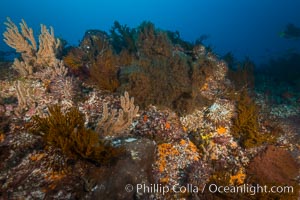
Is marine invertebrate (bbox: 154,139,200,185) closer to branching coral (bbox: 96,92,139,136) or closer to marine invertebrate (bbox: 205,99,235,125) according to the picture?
branching coral (bbox: 96,92,139,136)

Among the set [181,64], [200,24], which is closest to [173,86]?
[181,64]

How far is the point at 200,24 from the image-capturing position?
103m

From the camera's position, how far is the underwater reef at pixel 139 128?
14.2ft

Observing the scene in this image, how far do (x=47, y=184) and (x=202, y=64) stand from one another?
568 cm

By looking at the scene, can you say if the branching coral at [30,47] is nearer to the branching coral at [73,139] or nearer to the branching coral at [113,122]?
the branching coral at [113,122]

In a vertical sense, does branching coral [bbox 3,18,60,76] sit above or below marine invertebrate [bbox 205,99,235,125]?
above

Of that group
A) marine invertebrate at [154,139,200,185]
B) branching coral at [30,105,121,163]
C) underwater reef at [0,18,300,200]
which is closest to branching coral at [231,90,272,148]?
underwater reef at [0,18,300,200]

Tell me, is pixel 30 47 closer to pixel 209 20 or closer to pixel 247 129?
pixel 247 129

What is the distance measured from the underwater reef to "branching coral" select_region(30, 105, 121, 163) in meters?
0.02

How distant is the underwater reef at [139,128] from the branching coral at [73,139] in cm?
2

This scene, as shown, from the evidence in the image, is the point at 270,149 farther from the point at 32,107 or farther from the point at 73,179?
the point at 32,107

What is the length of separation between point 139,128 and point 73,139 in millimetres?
1954

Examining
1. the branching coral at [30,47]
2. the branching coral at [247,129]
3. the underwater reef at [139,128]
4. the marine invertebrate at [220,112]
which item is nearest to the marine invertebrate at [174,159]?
the underwater reef at [139,128]

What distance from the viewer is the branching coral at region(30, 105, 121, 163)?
421 cm
